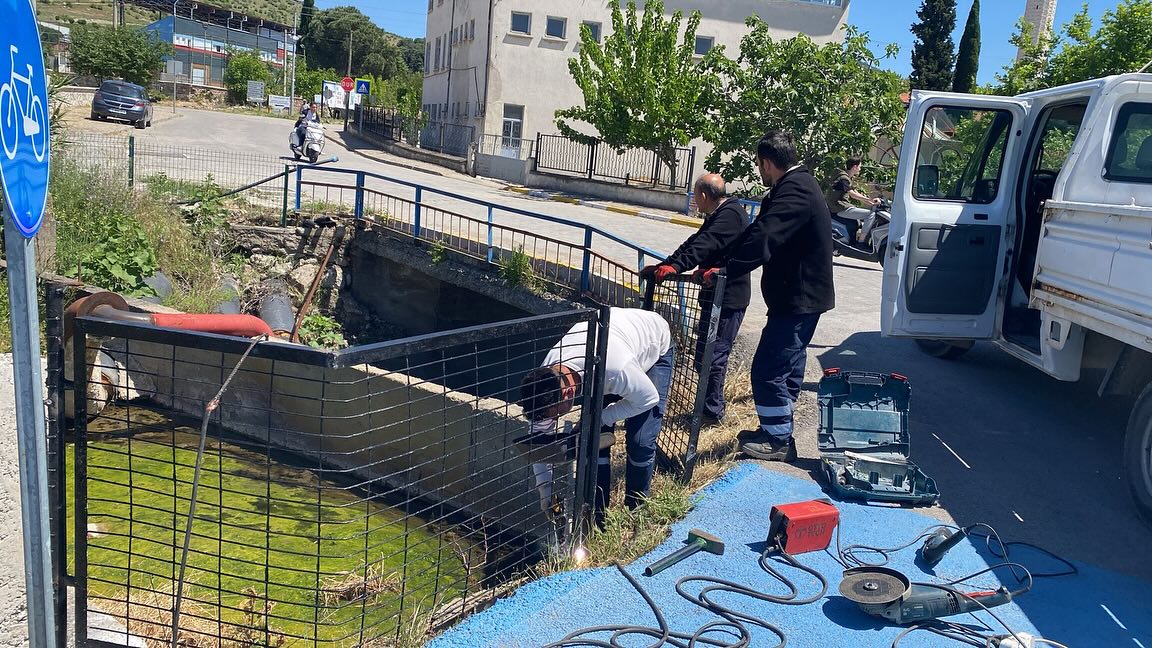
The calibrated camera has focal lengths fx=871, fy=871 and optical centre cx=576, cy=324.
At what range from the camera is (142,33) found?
162 ft

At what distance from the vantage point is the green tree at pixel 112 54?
46438 mm

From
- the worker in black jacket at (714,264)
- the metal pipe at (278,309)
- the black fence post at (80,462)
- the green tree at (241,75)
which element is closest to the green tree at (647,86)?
the metal pipe at (278,309)

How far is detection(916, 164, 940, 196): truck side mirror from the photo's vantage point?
6625 mm

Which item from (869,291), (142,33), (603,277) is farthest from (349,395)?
(142,33)

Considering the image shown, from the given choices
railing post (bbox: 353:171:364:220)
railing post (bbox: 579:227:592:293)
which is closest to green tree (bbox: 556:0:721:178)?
railing post (bbox: 353:171:364:220)

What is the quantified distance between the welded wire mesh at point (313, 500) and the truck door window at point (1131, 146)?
377cm

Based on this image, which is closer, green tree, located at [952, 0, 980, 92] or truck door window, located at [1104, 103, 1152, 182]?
truck door window, located at [1104, 103, 1152, 182]

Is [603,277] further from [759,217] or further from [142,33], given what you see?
[142,33]

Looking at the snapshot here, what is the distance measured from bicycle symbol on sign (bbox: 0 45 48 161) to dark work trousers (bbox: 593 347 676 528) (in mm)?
2859

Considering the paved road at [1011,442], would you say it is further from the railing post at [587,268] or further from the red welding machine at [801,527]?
the railing post at [587,268]

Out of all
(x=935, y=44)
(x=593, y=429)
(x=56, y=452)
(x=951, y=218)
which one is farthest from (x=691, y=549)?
(x=935, y=44)

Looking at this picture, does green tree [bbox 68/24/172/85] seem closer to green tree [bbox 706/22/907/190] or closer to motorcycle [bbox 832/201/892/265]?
green tree [bbox 706/22/907/190]

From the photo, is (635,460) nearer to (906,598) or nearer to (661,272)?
(661,272)

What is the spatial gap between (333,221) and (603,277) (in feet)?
19.4
